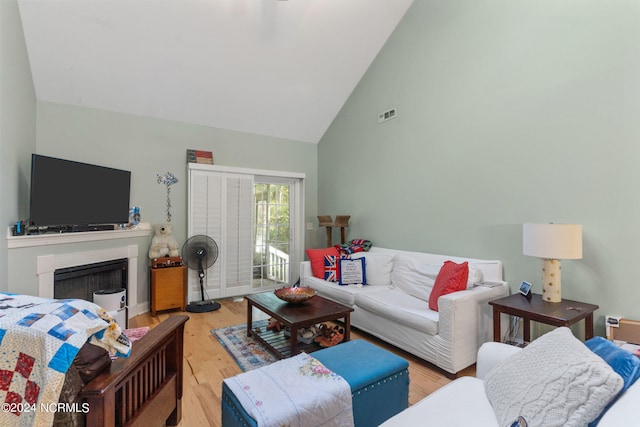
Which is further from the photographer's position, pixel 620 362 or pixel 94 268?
pixel 94 268

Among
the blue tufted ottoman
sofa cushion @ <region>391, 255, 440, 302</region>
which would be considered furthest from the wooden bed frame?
sofa cushion @ <region>391, 255, 440, 302</region>

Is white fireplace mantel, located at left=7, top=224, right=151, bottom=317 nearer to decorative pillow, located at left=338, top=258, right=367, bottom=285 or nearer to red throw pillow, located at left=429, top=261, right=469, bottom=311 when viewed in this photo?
decorative pillow, located at left=338, top=258, right=367, bottom=285

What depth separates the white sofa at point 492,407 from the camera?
31.1 inches

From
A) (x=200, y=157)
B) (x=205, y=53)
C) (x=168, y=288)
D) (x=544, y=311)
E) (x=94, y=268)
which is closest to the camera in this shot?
(x=544, y=311)

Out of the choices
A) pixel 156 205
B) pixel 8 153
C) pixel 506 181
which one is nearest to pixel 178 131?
pixel 156 205

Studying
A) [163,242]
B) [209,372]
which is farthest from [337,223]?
[209,372]

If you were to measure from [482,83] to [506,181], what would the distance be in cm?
102

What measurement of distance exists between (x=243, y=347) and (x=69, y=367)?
6.46 feet

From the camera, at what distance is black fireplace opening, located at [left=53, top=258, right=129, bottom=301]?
9.39 feet

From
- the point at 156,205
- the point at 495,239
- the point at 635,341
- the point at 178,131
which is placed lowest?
the point at 635,341

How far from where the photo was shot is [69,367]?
3.08 feet

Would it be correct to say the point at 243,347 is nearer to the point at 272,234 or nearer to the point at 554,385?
the point at 272,234

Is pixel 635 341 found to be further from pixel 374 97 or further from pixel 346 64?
pixel 346 64

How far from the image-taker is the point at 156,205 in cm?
389
